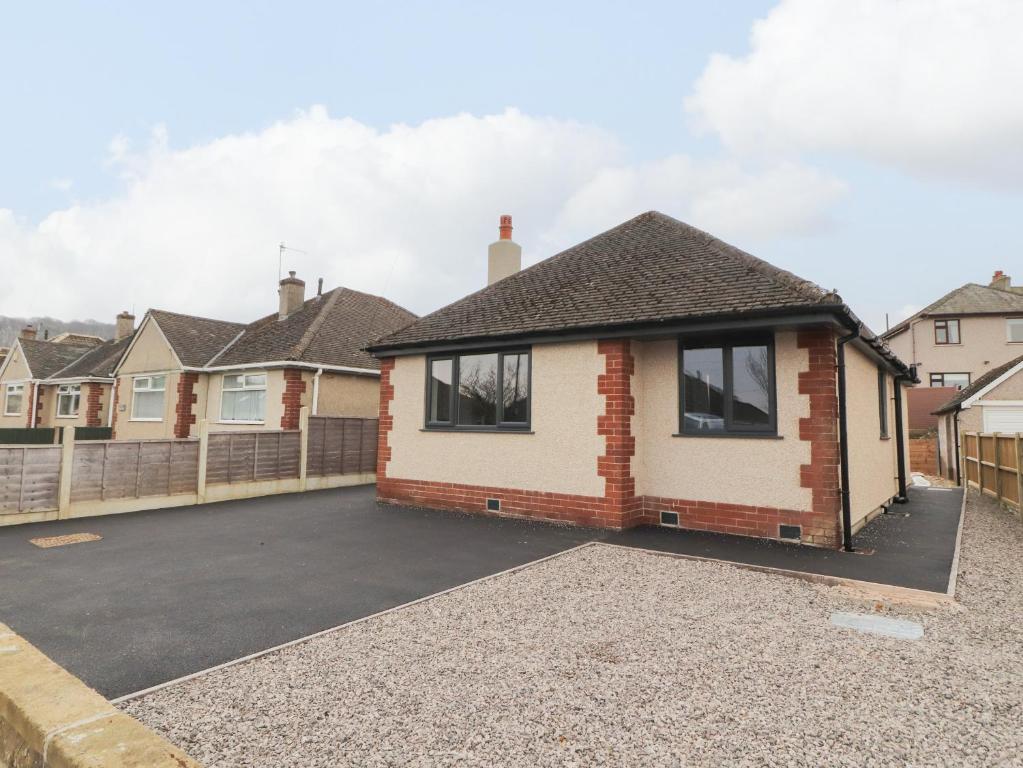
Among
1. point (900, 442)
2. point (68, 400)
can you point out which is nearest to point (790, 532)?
point (900, 442)

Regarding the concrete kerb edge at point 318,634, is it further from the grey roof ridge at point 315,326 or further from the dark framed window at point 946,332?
the dark framed window at point 946,332

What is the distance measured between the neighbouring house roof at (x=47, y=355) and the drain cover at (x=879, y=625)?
124 feet

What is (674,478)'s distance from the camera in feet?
27.8

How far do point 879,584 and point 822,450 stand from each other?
6.95 ft

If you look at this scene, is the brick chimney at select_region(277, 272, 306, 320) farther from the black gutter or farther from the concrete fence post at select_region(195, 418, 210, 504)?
the black gutter

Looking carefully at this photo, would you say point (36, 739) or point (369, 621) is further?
point (369, 621)

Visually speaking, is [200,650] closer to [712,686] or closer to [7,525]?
[712,686]

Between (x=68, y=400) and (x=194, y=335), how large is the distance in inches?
485

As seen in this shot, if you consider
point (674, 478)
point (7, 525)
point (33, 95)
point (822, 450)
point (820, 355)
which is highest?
point (33, 95)

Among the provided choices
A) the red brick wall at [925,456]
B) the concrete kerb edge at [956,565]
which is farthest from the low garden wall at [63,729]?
the red brick wall at [925,456]

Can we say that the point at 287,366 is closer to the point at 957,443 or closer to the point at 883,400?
the point at 883,400

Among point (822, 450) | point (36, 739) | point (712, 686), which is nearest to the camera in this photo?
point (36, 739)

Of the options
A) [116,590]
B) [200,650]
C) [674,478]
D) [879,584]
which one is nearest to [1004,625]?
[879,584]

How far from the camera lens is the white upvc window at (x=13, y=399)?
97.7ft
